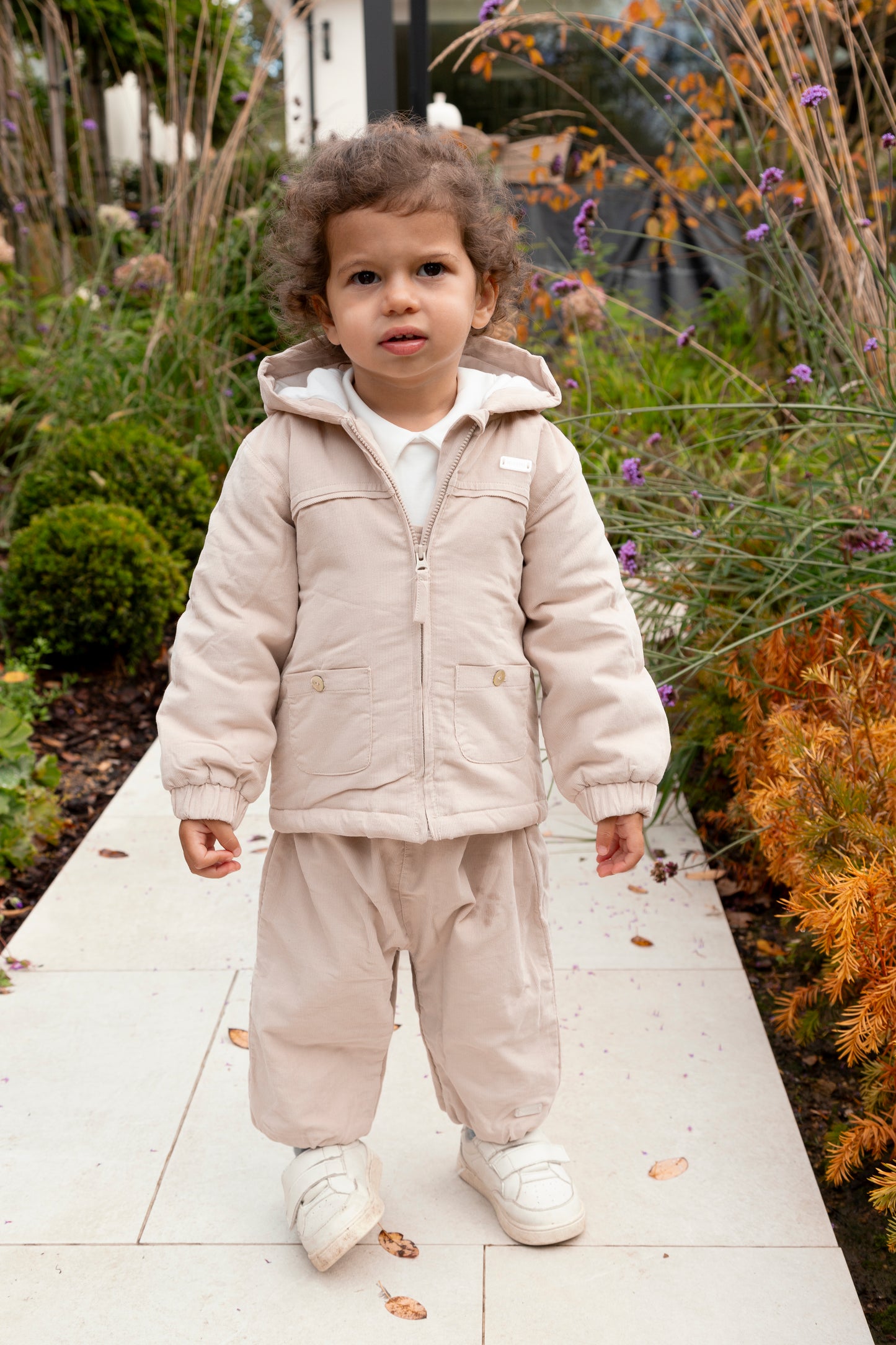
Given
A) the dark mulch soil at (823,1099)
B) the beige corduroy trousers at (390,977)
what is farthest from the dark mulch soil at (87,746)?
the dark mulch soil at (823,1099)

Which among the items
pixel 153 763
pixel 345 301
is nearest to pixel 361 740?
pixel 345 301

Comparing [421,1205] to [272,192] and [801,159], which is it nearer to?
[801,159]

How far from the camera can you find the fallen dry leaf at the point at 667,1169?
5.66ft

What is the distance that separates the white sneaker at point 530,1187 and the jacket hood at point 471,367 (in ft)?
3.35

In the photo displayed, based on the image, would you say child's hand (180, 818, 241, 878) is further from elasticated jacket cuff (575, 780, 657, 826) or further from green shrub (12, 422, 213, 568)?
green shrub (12, 422, 213, 568)

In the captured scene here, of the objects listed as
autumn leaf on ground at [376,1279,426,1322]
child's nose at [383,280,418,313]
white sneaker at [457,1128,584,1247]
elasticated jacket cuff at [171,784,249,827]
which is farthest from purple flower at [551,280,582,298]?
autumn leaf on ground at [376,1279,426,1322]

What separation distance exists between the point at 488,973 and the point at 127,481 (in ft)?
9.76

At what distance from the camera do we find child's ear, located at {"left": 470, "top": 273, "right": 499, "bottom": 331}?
154 cm

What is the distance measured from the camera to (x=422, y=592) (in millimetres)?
1405

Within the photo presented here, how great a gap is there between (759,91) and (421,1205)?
4.86 m

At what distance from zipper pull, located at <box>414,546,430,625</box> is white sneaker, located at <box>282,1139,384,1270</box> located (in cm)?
76

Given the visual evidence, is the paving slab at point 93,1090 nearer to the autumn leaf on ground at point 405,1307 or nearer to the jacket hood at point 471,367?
the autumn leaf on ground at point 405,1307

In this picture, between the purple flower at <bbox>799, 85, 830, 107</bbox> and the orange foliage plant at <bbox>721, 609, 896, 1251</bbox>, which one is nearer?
the orange foliage plant at <bbox>721, 609, 896, 1251</bbox>

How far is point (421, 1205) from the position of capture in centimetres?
169
